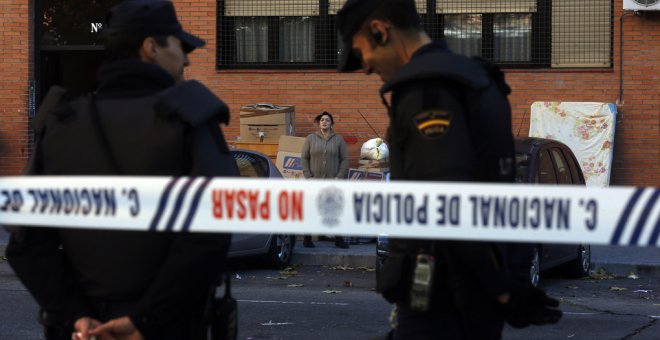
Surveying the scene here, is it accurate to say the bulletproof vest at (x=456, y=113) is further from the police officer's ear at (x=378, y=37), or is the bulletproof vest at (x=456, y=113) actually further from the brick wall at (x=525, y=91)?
the brick wall at (x=525, y=91)

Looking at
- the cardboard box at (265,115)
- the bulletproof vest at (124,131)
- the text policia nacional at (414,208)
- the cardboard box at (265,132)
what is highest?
the bulletproof vest at (124,131)

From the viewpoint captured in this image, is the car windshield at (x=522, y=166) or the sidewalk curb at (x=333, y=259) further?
the sidewalk curb at (x=333, y=259)

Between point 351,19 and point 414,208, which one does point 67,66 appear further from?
point 414,208

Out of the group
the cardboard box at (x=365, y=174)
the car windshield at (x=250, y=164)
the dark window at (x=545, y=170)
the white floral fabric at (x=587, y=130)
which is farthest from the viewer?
the white floral fabric at (x=587, y=130)

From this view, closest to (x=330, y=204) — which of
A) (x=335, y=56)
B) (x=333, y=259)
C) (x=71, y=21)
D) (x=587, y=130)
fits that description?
(x=333, y=259)

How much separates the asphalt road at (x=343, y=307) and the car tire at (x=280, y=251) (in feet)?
0.52

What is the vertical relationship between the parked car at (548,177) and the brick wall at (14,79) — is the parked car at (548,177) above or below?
below

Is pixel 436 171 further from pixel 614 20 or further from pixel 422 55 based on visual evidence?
pixel 614 20

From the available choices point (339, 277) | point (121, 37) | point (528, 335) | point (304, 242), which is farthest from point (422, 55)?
point (304, 242)

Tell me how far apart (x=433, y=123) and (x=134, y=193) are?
0.84 metres

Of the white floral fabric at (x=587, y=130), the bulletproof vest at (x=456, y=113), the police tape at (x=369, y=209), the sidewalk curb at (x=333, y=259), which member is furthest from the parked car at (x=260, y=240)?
the bulletproof vest at (x=456, y=113)

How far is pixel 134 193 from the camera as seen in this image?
3.17m

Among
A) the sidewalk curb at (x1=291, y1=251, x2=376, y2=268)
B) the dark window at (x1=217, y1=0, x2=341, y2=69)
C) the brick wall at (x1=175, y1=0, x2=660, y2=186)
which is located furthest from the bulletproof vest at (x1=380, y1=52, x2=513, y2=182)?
the dark window at (x1=217, y1=0, x2=341, y2=69)

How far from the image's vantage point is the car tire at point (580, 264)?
12.9 meters
